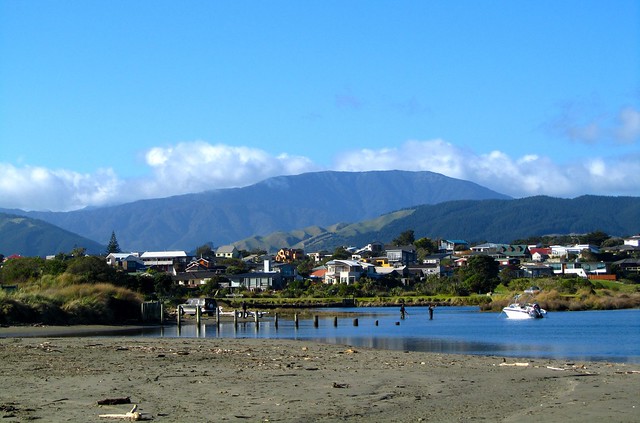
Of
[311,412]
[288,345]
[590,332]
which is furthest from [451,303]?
[311,412]

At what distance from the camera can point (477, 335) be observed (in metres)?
53.2

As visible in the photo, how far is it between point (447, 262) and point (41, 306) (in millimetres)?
144831

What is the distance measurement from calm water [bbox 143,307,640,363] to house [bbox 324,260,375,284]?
74062 millimetres

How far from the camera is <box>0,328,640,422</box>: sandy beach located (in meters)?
17.7

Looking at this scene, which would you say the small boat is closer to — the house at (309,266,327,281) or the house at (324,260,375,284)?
the house at (324,260,375,284)

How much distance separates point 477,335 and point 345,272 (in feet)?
323

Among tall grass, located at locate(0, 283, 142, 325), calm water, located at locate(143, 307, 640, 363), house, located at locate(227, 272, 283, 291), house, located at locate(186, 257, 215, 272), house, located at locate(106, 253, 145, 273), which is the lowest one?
calm water, located at locate(143, 307, 640, 363)

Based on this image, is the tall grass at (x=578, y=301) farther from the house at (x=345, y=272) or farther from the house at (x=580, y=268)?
the house at (x=345, y=272)

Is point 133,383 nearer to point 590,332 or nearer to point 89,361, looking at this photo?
point 89,361

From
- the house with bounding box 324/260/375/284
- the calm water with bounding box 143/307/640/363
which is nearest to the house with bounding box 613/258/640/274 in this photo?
the house with bounding box 324/260/375/284

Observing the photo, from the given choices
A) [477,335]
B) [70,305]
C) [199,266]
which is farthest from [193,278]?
[477,335]

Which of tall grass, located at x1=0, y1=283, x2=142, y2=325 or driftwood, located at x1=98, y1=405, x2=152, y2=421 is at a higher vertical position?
tall grass, located at x1=0, y1=283, x2=142, y2=325

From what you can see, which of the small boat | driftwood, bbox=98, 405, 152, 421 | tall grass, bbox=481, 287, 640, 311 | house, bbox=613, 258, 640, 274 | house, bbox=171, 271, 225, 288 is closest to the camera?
driftwood, bbox=98, 405, 152, 421

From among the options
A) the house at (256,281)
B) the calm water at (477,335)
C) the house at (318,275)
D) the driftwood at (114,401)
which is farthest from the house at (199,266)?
the driftwood at (114,401)
